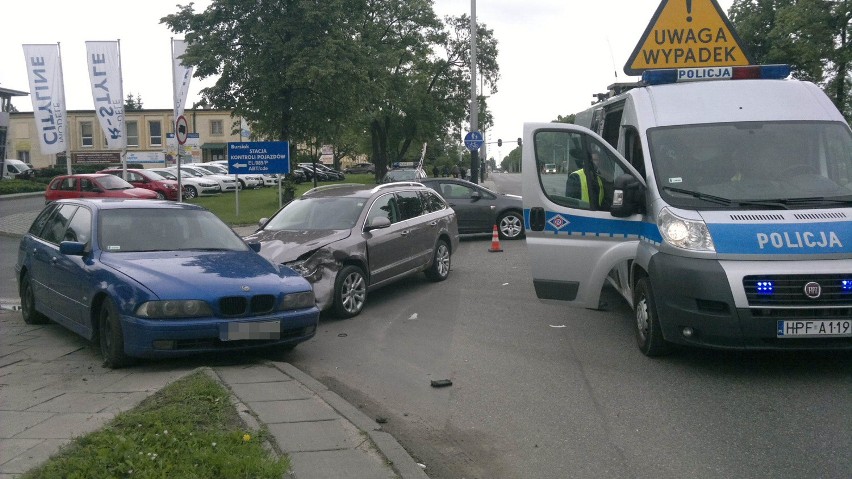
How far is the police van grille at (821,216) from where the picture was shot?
6547 mm

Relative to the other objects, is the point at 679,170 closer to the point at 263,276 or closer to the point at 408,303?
the point at 263,276

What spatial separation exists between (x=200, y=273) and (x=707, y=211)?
4.52 meters

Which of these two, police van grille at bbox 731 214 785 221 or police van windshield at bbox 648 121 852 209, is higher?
police van windshield at bbox 648 121 852 209

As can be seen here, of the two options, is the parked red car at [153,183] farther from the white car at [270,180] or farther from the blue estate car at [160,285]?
the blue estate car at [160,285]

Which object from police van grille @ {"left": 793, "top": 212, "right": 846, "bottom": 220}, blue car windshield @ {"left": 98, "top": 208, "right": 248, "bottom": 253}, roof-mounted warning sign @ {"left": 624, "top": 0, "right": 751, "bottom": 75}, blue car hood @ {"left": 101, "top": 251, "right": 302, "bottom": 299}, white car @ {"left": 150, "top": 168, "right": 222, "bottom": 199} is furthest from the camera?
white car @ {"left": 150, "top": 168, "right": 222, "bottom": 199}

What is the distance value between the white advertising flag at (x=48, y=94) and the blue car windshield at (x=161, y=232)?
2786 cm

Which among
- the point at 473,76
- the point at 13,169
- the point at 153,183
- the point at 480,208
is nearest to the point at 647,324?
the point at 480,208

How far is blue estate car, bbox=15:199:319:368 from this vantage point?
684 cm

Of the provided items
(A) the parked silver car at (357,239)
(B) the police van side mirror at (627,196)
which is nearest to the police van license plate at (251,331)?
(A) the parked silver car at (357,239)

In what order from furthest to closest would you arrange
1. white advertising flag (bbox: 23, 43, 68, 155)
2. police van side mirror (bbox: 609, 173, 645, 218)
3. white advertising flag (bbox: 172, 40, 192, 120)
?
1. white advertising flag (bbox: 23, 43, 68, 155)
2. white advertising flag (bbox: 172, 40, 192, 120)
3. police van side mirror (bbox: 609, 173, 645, 218)

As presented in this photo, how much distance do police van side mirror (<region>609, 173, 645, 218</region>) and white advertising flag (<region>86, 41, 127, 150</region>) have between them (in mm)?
28254

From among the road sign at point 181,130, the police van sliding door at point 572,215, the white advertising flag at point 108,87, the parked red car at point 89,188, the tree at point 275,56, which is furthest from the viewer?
the white advertising flag at point 108,87

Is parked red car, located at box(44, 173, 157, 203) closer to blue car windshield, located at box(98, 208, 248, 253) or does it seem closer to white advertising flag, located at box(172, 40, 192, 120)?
white advertising flag, located at box(172, 40, 192, 120)

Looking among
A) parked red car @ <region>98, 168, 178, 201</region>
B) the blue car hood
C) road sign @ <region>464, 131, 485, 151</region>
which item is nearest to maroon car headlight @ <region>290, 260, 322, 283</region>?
the blue car hood
